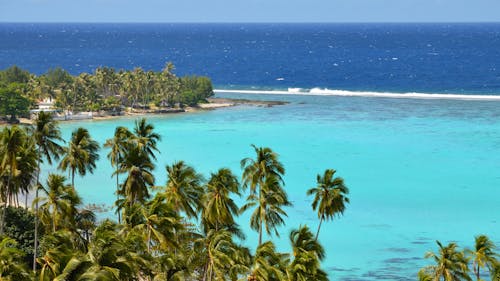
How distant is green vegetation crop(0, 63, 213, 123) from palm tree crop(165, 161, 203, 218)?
78.8 metres

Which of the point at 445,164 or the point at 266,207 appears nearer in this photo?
the point at 266,207

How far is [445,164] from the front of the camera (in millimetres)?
96438

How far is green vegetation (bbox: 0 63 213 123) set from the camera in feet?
426

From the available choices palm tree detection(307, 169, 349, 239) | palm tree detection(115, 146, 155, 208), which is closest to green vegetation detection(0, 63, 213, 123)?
palm tree detection(115, 146, 155, 208)

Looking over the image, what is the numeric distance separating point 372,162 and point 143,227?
59137mm

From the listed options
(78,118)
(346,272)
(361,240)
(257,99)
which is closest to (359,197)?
(361,240)

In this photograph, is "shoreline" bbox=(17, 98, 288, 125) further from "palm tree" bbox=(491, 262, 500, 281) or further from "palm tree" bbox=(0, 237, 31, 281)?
"palm tree" bbox=(0, 237, 31, 281)

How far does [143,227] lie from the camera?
42.2 metres

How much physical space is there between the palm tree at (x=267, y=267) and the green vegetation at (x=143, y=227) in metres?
0.05

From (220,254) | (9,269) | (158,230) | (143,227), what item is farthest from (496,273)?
(9,269)

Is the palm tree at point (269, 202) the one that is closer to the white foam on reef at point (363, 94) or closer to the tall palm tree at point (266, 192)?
the tall palm tree at point (266, 192)


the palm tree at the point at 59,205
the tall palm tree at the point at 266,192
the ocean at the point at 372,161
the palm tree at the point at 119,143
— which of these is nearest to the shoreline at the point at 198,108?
the ocean at the point at 372,161

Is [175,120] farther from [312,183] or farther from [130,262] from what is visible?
[130,262]

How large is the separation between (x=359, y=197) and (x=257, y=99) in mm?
82254
